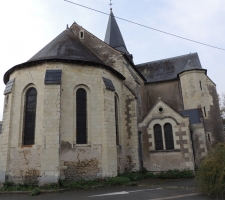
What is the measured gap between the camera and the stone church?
37.4ft

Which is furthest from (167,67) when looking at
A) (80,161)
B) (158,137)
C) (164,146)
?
(80,161)

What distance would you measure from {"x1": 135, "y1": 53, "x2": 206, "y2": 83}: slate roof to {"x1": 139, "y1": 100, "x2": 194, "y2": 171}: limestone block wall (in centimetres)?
752

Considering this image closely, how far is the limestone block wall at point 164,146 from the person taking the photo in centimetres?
1385

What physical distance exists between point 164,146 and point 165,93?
8299 millimetres

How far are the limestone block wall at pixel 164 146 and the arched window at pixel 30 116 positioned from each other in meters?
7.09

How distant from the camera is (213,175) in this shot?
6.89 meters

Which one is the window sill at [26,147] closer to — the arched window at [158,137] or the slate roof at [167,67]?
the arched window at [158,137]

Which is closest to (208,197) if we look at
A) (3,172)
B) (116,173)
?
(116,173)

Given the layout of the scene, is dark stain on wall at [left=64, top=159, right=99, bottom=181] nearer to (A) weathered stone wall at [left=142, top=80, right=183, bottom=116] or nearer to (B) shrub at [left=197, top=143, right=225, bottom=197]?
(B) shrub at [left=197, top=143, right=225, bottom=197]

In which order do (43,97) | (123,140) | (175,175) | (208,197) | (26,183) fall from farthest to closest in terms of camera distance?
(123,140) < (175,175) < (43,97) < (26,183) < (208,197)

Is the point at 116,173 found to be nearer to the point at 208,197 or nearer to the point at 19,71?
the point at 208,197

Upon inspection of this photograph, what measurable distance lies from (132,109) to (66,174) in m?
6.40

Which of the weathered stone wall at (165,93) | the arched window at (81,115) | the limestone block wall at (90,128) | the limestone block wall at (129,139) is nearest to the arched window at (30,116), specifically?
the limestone block wall at (90,128)

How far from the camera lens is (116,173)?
40.1 ft
